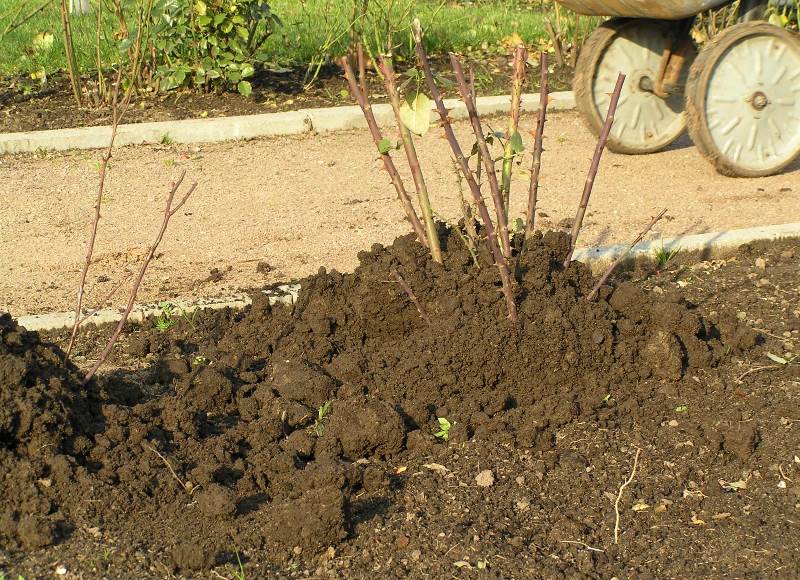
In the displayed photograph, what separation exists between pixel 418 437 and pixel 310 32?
6.22 meters

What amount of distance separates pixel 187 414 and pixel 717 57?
3763 mm

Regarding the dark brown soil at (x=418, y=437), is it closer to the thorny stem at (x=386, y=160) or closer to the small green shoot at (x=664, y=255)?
the thorny stem at (x=386, y=160)

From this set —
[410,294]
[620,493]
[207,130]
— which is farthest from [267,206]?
[620,493]

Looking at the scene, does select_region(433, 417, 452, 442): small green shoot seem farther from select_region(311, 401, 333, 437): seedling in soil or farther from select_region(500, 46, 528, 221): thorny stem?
select_region(500, 46, 528, 221): thorny stem

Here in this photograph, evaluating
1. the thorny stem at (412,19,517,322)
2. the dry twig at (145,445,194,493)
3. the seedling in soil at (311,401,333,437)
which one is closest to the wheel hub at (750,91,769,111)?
the thorny stem at (412,19,517,322)

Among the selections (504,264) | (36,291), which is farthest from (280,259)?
(504,264)

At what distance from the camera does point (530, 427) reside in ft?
11.0

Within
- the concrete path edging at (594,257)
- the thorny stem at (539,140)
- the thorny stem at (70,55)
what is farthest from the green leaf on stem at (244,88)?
the thorny stem at (539,140)

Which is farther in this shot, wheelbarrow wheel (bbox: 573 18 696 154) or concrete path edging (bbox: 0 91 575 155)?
concrete path edging (bbox: 0 91 575 155)

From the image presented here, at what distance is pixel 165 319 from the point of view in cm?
427

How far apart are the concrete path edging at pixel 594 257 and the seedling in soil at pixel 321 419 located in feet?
3.01

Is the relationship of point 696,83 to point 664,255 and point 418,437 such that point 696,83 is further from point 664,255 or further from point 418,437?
point 418,437

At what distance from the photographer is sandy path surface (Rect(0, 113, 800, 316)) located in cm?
497

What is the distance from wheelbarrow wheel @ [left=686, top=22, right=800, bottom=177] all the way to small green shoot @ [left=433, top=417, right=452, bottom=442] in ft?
10.1
